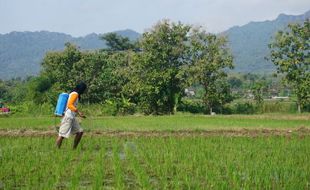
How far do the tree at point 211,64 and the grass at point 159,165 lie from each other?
14.4 meters

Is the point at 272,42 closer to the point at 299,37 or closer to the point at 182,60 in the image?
the point at 299,37

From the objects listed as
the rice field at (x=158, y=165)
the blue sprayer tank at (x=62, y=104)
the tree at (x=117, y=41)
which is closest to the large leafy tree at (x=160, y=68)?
the rice field at (x=158, y=165)

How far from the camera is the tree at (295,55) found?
2378cm

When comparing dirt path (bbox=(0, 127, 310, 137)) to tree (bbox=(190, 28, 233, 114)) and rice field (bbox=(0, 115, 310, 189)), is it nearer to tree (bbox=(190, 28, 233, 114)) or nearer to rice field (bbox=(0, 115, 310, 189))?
rice field (bbox=(0, 115, 310, 189))

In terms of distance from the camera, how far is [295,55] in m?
24.0

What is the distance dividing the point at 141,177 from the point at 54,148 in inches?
156

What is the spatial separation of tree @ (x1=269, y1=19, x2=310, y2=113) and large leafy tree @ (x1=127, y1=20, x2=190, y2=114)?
5.21 meters

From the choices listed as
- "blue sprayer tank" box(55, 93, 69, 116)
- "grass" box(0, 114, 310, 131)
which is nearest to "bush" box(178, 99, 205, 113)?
"grass" box(0, 114, 310, 131)

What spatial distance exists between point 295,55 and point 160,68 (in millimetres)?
7504

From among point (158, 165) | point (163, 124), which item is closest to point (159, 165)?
point (158, 165)

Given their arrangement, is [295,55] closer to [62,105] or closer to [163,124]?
[163,124]

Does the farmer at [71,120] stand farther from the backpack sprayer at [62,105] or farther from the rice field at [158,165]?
the rice field at [158,165]

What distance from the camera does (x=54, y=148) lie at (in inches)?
368

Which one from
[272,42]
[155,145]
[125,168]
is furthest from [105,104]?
[125,168]
